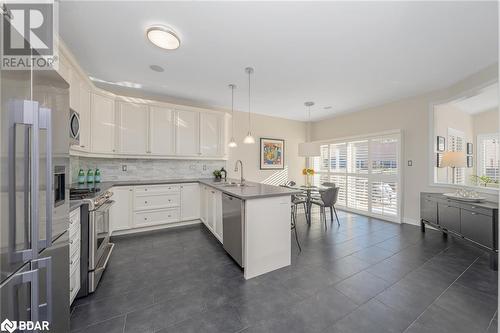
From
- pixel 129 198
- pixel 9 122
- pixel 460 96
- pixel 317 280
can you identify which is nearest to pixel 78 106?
pixel 129 198

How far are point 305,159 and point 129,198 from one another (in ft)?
15.9

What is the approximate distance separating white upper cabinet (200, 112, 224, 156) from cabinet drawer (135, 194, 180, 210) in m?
1.12

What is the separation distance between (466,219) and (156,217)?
482 cm

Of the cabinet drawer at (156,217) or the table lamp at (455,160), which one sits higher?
the table lamp at (455,160)

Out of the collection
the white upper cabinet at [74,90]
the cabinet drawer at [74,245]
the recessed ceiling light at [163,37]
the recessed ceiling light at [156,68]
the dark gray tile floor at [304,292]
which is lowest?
the dark gray tile floor at [304,292]

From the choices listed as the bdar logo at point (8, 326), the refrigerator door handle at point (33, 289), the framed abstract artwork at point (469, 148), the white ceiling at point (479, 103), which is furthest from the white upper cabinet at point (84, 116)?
the framed abstract artwork at point (469, 148)

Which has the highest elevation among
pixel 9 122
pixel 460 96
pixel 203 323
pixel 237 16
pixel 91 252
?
pixel 237 16

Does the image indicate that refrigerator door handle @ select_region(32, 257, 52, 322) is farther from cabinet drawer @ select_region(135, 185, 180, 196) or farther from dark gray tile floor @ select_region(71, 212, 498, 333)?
cabinet drawer @ select_region(135, 185, 180, 196)

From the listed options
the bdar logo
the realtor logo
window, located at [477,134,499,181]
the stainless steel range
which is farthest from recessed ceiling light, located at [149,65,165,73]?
window, located at [477,134,499,181]

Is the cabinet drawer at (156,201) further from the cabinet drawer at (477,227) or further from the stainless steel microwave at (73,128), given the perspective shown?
the cabinet drawer at (477,227)

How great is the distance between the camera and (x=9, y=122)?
0.77m

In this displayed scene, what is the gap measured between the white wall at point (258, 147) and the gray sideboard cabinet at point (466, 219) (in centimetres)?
311

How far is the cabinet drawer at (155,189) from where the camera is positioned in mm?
3254

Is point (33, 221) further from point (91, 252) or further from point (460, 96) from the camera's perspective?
point (460, 96)
